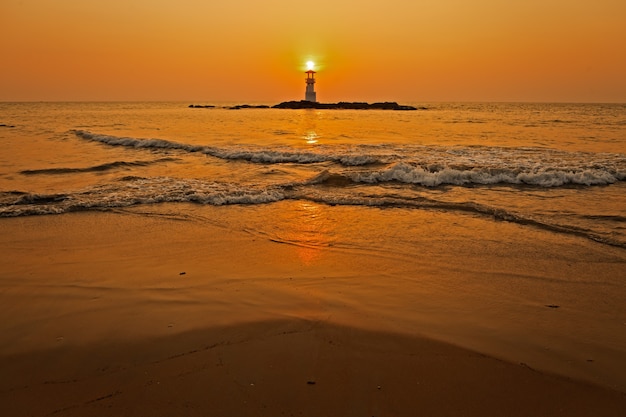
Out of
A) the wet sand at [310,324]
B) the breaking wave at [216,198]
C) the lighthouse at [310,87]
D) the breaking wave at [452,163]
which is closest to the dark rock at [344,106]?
the lighthouse at [310,87]

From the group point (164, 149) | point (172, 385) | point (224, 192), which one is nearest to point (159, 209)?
point (224, 192)

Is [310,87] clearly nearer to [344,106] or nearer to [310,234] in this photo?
[344,106]

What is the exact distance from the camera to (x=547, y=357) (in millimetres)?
3582

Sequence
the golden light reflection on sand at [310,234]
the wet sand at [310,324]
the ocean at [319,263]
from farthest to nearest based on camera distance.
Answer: the golden light reflection on sand at [310,234] < the ocean at [319,263] < the wet sand at [310,324]

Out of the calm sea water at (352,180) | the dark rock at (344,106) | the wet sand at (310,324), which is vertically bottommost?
the wet sand at (310,324)

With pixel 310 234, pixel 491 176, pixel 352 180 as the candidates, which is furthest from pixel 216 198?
pixel 491 176

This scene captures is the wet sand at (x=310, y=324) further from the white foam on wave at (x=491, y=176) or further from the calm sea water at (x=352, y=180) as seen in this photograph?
the white foam on wave at (x=491, y=176)

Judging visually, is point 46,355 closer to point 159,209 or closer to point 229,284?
point 229,284

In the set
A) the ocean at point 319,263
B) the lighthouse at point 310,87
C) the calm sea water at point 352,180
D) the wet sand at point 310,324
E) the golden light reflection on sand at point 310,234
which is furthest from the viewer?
the lighthouse at point 310,87

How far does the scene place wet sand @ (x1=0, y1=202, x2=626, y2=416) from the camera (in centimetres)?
310

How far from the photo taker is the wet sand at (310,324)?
10.2ft

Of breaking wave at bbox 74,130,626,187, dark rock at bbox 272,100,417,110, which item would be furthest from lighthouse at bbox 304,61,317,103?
breaking wave at bbox 74,130,626,187

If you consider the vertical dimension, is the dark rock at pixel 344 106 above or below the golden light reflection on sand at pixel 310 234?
above

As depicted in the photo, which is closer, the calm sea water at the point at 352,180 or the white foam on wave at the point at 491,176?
the calm sea water at the point at 352,180
